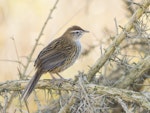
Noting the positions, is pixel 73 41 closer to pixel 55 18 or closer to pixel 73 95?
pixel 73 95

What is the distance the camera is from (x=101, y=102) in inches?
217

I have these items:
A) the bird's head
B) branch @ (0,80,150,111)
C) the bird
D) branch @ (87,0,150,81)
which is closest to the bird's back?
the bird

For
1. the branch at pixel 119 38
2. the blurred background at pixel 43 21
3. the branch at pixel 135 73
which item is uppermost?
the blurred background at pixel 43 21

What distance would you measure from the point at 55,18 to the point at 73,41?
14.3 ft

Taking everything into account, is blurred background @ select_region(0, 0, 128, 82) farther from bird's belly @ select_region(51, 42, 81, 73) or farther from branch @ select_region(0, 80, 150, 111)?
branch @ select_region(0, 80, 150, 111)

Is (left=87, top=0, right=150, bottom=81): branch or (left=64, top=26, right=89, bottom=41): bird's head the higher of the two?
(left=64, top=26, right=89, bottom=41): bird's head

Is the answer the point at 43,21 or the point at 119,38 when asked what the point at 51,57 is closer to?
the point at 119,38

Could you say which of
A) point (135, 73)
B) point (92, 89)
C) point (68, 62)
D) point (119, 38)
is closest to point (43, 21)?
point (68, 62)

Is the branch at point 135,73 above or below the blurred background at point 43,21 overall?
below

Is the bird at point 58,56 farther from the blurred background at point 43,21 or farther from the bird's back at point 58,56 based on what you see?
the blurred background at point 43,21

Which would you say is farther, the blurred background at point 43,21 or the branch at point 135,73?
the blurred background at point 43,21

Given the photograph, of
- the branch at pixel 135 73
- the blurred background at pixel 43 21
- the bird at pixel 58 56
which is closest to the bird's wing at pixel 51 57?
the bird at pixel 58 56

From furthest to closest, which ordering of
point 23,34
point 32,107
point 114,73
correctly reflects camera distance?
point 23,34, point 32,107, point 114,73

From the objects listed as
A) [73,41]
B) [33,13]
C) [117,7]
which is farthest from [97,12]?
[73,41]
